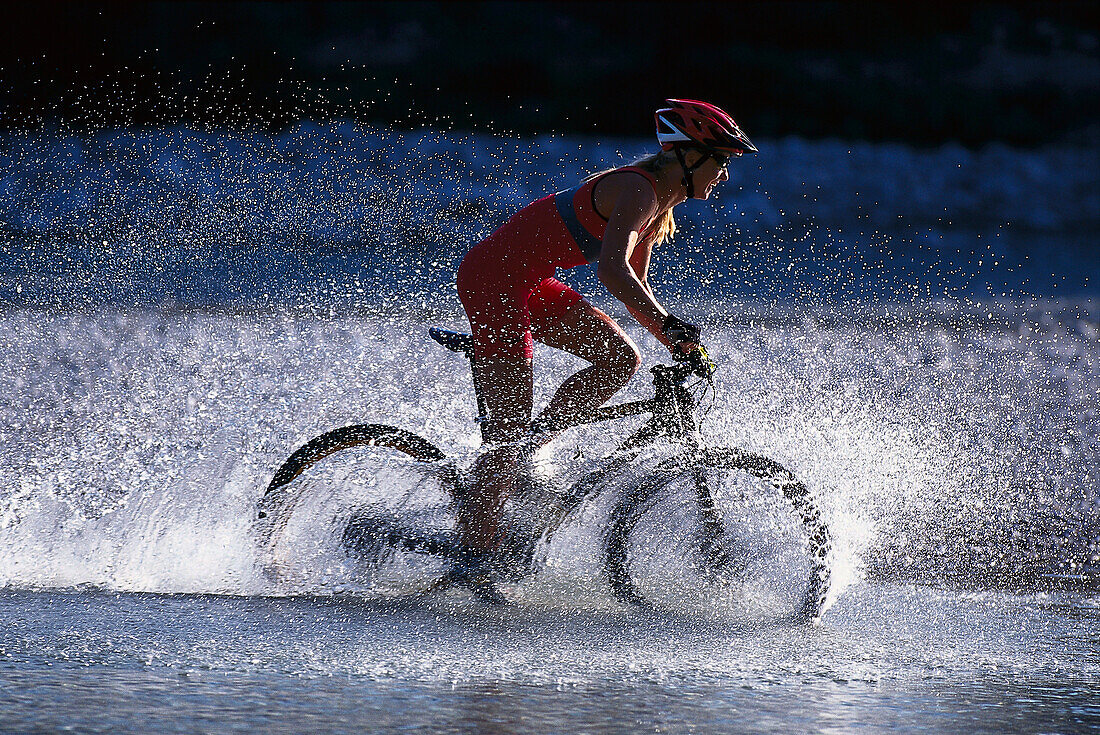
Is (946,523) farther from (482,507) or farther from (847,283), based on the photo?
(847,283)

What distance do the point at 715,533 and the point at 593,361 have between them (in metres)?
0.77

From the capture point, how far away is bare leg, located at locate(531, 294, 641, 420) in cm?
514

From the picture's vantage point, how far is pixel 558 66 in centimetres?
2902

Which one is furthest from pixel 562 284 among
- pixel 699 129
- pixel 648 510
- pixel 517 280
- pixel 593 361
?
pixel 648 510

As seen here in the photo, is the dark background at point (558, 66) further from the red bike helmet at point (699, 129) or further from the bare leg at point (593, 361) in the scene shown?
the red bike helmet at point (699, 129)

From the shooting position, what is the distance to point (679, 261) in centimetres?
1892

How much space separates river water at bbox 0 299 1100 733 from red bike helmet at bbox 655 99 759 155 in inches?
47.4

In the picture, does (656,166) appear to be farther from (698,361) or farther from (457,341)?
(457,341)

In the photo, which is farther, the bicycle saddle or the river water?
the bicycle saddle

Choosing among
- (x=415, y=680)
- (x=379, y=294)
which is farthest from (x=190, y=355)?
(x=415, y=680)

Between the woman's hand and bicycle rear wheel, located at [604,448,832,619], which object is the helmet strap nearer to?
the woman's hand

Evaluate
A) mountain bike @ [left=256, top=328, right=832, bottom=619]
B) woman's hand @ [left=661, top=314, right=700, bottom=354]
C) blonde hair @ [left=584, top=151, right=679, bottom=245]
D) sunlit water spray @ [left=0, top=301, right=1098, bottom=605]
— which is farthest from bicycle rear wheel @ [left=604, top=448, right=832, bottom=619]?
blonde hair @ [left=584, top=151, right=679, bottom=245]

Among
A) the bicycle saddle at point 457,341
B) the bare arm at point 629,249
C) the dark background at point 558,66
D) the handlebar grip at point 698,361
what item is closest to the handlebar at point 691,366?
the handlebar grip at point 698,361

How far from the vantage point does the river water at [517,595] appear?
3822 millimetres
